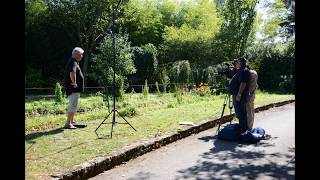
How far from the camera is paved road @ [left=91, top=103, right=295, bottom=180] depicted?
6520 millimetres

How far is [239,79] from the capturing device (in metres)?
9.38

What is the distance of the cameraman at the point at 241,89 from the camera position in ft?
30.5

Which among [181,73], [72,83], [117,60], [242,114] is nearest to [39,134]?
[72,83]

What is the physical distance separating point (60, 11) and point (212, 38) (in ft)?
43.4

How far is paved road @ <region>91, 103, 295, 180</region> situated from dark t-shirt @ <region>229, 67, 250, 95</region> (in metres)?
1.20

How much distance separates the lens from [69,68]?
31.8 ft

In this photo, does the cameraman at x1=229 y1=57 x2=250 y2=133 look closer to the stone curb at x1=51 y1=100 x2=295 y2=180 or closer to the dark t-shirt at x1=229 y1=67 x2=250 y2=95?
the dark t-shirt at x1=229 y1=67 x2=250 y2=95

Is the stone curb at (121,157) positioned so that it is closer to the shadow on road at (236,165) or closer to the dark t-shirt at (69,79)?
the shadow on road at (236,165)

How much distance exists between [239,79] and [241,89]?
24 centimetres

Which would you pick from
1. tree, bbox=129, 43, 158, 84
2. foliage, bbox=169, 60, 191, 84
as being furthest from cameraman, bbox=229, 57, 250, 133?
tree, bbox=129, 43, 158, 84

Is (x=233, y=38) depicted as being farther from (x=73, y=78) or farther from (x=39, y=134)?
(x=39, y=134)
